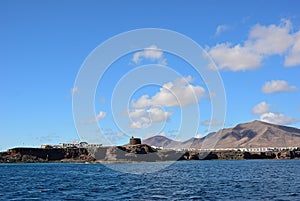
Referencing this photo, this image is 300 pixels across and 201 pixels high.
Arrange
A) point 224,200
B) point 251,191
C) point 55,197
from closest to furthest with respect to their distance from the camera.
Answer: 1. point 224,200
2. point 55,197
3. point 251,191

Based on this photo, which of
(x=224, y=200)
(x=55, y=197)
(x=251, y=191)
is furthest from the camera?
(x=251, y=191)

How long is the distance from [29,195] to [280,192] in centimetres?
4286

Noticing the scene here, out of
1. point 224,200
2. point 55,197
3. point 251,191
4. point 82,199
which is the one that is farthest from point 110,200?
point 251,191

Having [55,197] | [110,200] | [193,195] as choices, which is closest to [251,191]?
[193,195]

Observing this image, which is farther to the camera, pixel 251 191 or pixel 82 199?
pixel 251 191

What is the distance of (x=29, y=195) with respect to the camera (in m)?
71.2

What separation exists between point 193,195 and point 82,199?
18.0 meters

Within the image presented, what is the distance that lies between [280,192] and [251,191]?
4.88m

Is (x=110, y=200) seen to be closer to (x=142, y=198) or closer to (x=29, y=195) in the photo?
(x=142, y=198)

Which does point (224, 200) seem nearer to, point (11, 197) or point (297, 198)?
point (297, 198)

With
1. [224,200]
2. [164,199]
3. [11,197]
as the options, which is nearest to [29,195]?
[11,197]

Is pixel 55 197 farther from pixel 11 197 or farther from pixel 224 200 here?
pixel 224 200

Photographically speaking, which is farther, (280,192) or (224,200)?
(280,192)

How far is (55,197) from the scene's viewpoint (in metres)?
67.4
